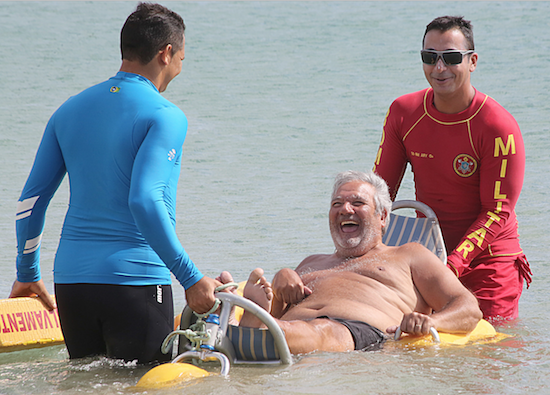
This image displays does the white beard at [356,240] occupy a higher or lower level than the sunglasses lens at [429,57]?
lower

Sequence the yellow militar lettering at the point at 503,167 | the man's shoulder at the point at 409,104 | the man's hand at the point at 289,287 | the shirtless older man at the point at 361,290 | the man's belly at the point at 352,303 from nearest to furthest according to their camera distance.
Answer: the shirtless older man at the point at 361,290
the man's belly at the point at 352,303
the man's hand at the point at 289,287
the yellow militar lettering at the point at 503,167
the man's shoulder at the point at 409,104

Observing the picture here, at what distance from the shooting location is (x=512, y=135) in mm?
3844

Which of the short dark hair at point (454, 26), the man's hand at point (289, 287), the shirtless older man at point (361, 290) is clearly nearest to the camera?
the shirtless older man at point (361, 290)

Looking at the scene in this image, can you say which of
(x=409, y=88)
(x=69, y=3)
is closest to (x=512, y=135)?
(x=409, y=88)

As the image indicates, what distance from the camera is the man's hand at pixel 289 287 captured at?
3.53m

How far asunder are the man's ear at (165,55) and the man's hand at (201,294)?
0.84 metres

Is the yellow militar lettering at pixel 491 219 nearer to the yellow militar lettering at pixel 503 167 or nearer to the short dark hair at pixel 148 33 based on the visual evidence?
the yellow militar lettering at pixel 503 167

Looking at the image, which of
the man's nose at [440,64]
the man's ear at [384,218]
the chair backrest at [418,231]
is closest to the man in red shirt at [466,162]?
the man's nose at [440,64]

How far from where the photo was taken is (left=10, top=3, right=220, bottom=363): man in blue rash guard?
95.8 inches

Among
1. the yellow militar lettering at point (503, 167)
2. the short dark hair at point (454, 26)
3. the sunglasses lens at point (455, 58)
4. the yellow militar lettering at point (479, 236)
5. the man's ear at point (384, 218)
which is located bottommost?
the yellow militar lettering at point (479, 236)

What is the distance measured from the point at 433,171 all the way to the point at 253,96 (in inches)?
600

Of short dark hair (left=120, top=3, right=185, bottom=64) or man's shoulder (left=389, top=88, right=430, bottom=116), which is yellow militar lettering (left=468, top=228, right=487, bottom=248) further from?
short dark hair (left=120, top=3, right=185, bottom=64)

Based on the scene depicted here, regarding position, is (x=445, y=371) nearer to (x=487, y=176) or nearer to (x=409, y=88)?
(x=487, y=176)

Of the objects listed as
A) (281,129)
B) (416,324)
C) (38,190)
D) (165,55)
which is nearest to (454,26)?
(416,324)
